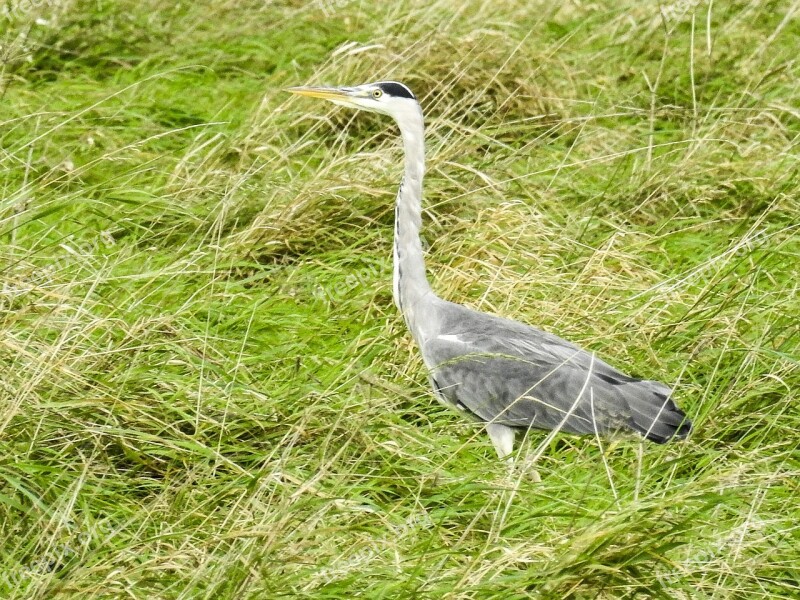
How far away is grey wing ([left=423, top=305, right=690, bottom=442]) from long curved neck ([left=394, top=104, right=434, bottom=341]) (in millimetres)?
179

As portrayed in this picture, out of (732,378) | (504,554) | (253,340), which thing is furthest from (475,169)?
(504,554)

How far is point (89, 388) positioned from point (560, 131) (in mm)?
3402

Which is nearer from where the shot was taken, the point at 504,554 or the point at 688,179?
the point at 504,554

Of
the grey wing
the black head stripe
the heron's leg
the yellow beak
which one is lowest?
the heron's leg

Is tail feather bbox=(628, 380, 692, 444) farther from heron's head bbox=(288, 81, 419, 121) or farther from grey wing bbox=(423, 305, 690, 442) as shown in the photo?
heron's head bbox=(288, 81, 419, 121)

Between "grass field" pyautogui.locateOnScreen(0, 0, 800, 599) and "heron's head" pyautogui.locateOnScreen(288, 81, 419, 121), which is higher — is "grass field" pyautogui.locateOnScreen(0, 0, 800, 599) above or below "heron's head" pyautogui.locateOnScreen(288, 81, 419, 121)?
below

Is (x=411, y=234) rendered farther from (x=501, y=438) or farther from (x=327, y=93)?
(x=501, y=438)

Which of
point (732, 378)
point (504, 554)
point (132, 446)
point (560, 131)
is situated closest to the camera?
point (504, 554)

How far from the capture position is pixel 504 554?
11.2 ft

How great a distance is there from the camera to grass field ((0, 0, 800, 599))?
3.49 meters

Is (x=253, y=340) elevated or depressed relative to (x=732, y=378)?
depressed

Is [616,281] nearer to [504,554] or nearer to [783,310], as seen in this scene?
[783,310]

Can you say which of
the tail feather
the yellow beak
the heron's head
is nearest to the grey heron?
the tail feather

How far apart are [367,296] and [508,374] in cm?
91
